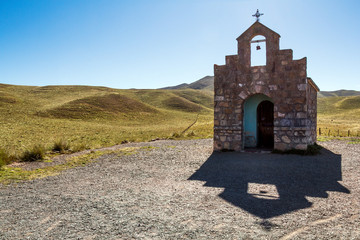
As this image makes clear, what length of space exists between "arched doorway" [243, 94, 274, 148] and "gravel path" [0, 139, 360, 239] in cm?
410

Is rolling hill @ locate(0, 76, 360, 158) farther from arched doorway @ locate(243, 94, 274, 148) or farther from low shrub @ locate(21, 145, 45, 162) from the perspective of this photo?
low shrub @ locate(21, 145, 45, 162)

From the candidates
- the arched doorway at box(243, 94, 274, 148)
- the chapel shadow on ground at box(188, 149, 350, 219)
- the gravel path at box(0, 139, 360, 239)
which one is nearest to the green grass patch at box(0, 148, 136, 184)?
the gravel path at box(0, 139, 360, 239)

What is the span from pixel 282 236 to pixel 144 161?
23.5 ft

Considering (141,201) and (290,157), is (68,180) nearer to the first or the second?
(141,201)

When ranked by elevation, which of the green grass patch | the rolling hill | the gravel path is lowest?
the green grass patch

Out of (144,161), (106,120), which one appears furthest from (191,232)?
(106,120)

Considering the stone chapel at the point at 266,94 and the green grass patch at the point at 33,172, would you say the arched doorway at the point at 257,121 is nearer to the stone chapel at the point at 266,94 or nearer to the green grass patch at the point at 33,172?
the stone chapel at the point at 266,94

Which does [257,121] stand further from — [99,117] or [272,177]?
[99,117]

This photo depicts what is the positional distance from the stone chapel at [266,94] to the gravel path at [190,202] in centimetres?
233

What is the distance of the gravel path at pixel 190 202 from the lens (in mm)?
4004

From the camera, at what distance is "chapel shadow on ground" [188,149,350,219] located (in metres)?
5.22

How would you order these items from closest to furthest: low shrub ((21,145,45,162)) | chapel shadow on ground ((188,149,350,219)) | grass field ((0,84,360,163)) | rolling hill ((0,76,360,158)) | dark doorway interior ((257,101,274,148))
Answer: chapel shadow on ground ((188,149,350,219)) → low shrub ((21,145,45,162)) → dark doorway interior ((257,101,274,148)) → grass field ((0,84,360,163)) → rolling hill ((0,76,360,158))

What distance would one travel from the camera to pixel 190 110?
68500 mm

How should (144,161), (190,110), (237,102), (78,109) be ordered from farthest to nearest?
(190,110) < (78,109) < (237,102) < (144,161)
